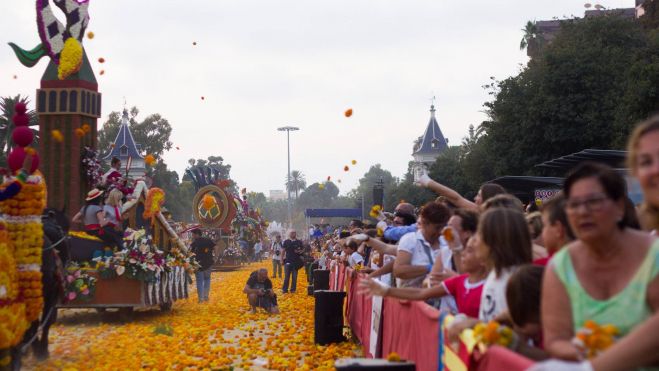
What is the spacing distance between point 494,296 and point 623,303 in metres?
1.89

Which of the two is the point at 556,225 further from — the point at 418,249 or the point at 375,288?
the point at 418,249

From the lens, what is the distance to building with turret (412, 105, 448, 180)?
5364 inches

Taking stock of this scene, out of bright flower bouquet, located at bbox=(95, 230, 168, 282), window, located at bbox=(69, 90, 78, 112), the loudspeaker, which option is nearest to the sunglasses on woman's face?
bright flower bouquet, located at bbox=(95, 230, 168, 282)

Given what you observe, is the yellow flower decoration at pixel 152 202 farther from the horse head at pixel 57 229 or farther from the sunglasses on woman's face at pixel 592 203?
the sunglasses on woman's face at pixel 592 203

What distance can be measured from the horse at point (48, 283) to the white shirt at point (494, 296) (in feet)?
19.9

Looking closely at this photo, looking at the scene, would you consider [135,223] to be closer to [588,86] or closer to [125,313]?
[125,313]

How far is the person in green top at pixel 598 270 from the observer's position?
334cm

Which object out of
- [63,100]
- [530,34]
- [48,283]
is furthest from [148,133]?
[48,283]

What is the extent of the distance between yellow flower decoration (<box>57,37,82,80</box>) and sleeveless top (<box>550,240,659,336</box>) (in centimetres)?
1883

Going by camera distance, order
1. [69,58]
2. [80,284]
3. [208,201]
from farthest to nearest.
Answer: [208,201] → [69,58] → [80,284]

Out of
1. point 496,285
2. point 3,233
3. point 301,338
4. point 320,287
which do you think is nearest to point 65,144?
point 320,287

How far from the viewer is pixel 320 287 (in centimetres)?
Result: 2175

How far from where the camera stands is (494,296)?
524cm

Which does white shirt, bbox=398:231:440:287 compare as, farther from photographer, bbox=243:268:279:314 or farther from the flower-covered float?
photographer, bbox=243:268:279:314
